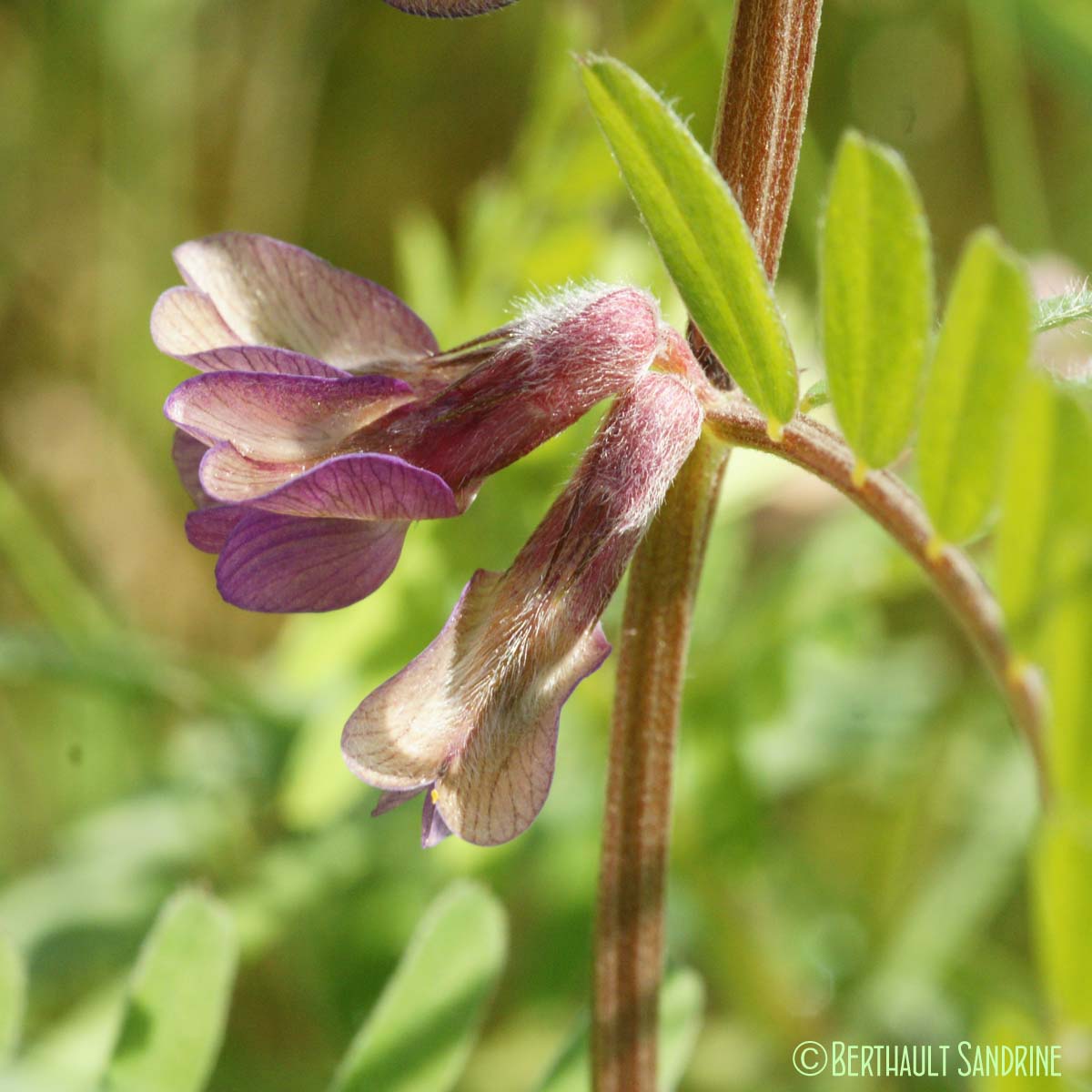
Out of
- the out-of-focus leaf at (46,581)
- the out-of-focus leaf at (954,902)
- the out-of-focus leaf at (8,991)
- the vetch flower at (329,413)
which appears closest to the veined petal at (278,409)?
the vetch flower at (329,413)

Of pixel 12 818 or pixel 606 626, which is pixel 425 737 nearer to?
pixel 606 626

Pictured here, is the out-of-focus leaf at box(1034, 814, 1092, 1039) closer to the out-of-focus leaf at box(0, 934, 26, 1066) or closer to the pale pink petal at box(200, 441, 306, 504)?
the pale pink petal at box(200, 441, 306, 504)

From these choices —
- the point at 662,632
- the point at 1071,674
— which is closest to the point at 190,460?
the point at 662,632

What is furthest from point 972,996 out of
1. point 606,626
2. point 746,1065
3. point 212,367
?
point 212,367

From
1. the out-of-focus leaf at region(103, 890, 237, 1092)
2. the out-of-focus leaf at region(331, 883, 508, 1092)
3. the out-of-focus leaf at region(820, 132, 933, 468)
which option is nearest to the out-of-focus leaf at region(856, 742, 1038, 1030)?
the out-of-focus leaf at region(331, 883, 508, 1092)

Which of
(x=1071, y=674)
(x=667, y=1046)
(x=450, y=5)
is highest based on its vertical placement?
(x=450, y=5)

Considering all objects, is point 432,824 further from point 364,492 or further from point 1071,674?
point 1071,674
